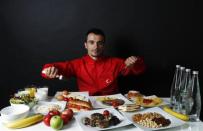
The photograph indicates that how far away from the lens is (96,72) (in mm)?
2236

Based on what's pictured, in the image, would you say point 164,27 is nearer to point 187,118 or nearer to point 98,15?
point 98,15

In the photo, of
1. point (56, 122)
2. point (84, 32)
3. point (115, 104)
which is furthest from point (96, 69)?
point (56, 122)

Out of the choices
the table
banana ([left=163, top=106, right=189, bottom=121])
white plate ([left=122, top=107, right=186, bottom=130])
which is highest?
banana ([left=163, top=106, right=189, bottom=121])

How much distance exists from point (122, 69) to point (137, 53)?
0.40m

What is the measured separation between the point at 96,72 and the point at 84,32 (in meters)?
0.53

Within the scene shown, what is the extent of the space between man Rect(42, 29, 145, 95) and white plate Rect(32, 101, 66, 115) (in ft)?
1.74

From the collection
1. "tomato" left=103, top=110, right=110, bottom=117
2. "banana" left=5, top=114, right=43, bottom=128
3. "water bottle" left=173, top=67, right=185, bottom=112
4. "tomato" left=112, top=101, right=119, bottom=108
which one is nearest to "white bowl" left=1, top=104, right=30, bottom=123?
"banana" left=5, top=114, right=43, bottom=128

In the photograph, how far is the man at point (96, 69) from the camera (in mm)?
2168

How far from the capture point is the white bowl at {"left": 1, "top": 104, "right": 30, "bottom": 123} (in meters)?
1.33

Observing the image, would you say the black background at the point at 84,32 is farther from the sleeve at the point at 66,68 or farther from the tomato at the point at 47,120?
the tomato at the point at 47,120

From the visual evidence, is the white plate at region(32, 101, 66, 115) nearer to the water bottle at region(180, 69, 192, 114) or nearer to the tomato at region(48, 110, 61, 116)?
the tomato at region(48, 110, 61, 116)

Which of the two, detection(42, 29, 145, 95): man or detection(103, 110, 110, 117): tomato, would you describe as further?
detection(42, 29, 145, 95): man

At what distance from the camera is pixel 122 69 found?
2.29 metres

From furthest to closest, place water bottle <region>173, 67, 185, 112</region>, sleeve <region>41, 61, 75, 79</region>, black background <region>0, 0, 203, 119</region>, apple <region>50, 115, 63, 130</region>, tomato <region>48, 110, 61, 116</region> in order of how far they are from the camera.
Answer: black background <region>0, 0, 203, 119</region>
sleeve <region>41, 61, 75, 79</region>
water bottle <region>173, 67, 185, 112</region>
tomato <region>48, 110, 61, 116</region>
apple <region>50, 115, 63, 130</region>
